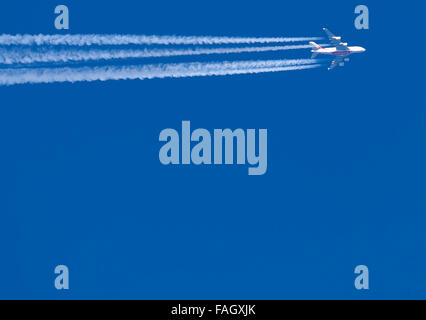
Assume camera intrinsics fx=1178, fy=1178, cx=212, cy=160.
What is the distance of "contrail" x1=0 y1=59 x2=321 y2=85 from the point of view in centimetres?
4200

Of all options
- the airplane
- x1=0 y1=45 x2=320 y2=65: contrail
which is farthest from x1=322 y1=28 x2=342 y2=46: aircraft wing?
x1=0 y1=45 x2=320 y2=65: contrail

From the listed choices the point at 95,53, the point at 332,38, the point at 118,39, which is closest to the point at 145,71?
the point at 118,39

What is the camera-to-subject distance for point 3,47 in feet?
135

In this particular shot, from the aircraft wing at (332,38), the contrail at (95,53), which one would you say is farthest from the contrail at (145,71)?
the aircraft wing at (332,38)

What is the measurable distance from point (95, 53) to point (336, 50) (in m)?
11.0

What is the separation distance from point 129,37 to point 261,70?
610 cm

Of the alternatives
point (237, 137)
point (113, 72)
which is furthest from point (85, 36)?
point (237, 137)

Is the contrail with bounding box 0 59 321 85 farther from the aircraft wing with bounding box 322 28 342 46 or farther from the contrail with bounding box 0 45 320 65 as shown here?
the aircraft wing with bounding box 322 28 342 46

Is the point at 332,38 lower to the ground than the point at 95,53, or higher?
higher

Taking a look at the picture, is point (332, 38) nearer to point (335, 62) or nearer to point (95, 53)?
point (335, 62)

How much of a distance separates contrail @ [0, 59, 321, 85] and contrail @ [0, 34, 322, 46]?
0.92 metres

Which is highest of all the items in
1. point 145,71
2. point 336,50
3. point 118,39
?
point 336,50

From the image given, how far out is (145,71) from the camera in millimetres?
45562
